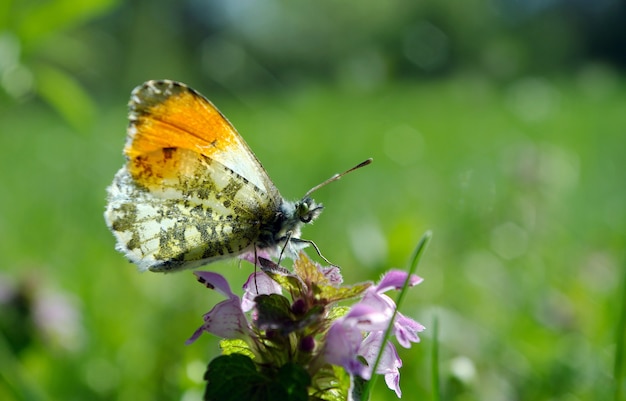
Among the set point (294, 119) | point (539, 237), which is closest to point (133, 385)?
point (539, 237)

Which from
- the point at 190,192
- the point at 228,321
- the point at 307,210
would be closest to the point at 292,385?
the point at 228,321

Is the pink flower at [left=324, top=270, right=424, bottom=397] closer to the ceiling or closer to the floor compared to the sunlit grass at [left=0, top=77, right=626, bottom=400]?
closer to the ceiling

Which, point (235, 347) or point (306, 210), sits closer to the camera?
point (235, 347)

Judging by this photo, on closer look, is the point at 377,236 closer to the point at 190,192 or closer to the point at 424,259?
the point at 424,259

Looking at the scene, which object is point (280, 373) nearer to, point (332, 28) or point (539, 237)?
point (539, 237)

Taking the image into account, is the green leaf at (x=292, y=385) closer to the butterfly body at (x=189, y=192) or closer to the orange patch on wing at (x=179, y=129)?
the butterfly body at (x=189, y=192)

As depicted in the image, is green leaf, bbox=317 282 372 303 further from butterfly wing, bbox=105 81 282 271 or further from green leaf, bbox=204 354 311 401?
butterfly wing, bbox=105 81 282 271

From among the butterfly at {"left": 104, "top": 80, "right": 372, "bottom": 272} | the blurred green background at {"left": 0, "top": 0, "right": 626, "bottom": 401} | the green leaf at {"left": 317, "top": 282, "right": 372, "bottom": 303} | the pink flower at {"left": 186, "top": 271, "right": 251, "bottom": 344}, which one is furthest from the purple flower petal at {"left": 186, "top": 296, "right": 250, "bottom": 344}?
the blurred green background at {"left": 0, "top": 0, "right": 626, "bottom": 401}
